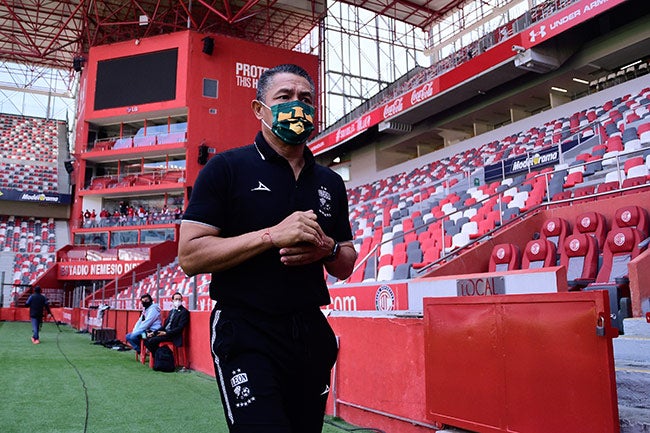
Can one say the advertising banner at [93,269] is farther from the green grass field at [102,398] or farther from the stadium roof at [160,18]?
the green grass field at [102,398]

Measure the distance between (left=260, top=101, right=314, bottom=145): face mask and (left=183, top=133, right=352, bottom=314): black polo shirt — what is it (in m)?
0.08

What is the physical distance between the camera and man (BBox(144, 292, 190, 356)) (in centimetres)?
856

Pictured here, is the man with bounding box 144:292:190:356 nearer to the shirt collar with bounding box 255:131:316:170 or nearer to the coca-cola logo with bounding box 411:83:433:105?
the shirt collar with bounding box 255:131:316:170

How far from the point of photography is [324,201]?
189 cm

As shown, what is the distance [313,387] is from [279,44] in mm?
36704

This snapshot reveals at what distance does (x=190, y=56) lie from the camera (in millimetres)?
29391

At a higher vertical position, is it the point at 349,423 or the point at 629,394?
the point at 629,394

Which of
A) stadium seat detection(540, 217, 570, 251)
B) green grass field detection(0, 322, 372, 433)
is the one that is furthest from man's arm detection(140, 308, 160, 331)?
stadium seat detection(540, 217, 570, 251)

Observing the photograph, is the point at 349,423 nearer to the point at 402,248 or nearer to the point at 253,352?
the point at 253,352

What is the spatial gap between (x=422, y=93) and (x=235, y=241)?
19.6 metres

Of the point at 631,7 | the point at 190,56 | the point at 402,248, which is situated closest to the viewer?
the point at 402,248

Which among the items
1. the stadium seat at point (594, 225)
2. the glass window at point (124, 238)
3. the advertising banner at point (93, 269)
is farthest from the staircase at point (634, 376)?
the glass window at point (124, 238)

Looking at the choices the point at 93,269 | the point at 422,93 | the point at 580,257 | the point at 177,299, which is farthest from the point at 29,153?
the point at 580,257

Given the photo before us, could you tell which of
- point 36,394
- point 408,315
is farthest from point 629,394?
point 36,394
